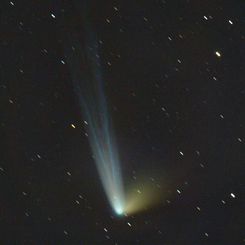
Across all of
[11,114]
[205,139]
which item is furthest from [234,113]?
[11,114]

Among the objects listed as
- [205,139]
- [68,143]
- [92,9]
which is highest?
[92,9]

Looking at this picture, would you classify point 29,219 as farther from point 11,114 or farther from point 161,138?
point 161,138

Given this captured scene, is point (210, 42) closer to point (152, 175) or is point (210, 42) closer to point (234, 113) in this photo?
point (234, 113)

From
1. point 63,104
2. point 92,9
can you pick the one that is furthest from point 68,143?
point 92,9

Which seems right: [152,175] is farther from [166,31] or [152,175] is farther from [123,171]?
[166,31]

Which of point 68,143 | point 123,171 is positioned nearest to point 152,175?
point 123,171

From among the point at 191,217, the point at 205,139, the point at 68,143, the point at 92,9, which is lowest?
the point at 191,217

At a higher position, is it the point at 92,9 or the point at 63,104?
the point at 92,9

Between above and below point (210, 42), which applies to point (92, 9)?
above
